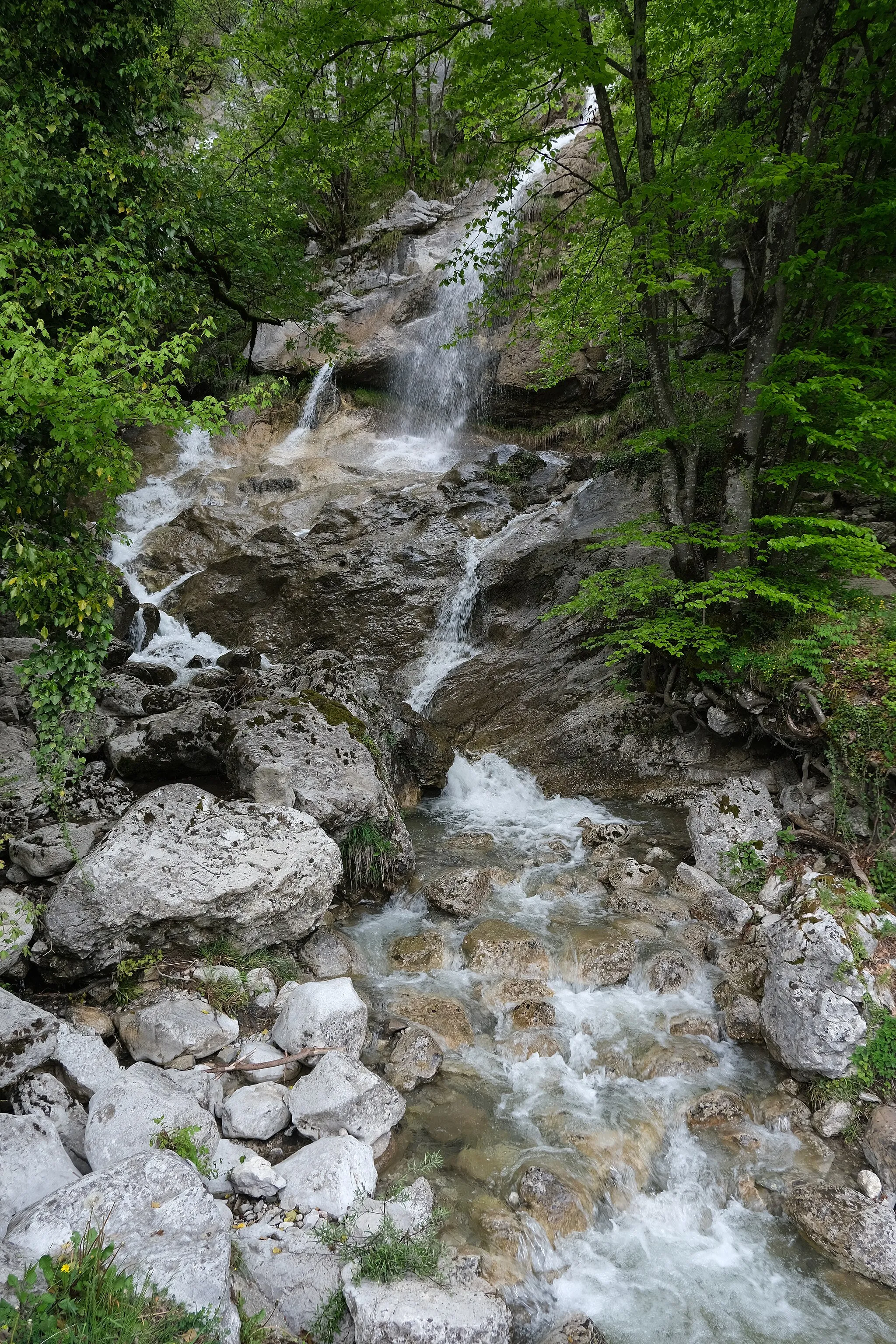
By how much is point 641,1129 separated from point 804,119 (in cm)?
1000

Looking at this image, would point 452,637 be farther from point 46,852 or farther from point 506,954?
point 46,852

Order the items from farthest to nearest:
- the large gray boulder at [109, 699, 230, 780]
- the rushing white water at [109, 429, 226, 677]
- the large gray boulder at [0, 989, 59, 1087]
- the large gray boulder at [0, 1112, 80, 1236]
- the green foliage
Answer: the rushing white water at [109, 429, 226, 677] < the large gray boulder at [109, 699, 230, 780] < the green foliage < the large gray boulder at [0, 989, 59, 1087] < the large gray boulder at [0, 1112, 80, 1236]

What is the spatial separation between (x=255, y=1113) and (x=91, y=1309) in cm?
186

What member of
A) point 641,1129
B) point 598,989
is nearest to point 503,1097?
point 641,1129

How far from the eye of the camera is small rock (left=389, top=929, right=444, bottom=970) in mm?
6547

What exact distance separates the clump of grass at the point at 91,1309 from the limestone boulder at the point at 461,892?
4.60m

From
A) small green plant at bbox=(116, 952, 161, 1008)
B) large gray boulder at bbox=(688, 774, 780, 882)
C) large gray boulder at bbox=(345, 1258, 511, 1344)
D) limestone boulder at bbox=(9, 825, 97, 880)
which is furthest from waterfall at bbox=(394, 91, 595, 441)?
large gray boulder at bbox=(345, 1258, 511, 1344)

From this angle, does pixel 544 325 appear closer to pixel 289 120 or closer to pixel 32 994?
pixel 289 120

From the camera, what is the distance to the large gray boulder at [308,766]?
23.3 feet

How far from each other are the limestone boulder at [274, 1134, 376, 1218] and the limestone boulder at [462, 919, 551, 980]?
2.35m

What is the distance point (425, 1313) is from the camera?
3242 millimetres

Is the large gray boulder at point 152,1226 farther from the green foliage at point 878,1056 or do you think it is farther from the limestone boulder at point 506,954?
the green foliage at point 878,1056

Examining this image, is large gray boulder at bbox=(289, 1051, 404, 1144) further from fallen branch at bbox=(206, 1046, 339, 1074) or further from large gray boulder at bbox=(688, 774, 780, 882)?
large gray boulder at bbox=(688, 774, 780, 882)

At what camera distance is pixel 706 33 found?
950cm
